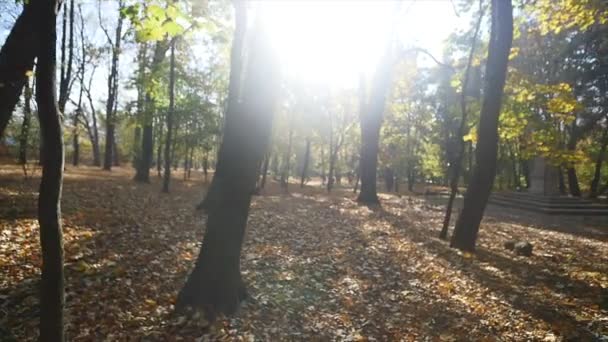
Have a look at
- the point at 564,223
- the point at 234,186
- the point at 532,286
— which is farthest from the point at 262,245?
the point at 564,223

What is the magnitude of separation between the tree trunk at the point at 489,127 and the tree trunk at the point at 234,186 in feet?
19.9

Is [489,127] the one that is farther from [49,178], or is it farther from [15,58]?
[15,58]

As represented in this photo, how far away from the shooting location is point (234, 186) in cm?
523

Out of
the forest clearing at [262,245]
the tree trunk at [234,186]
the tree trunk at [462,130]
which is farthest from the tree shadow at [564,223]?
the tree trunk at [234,186]

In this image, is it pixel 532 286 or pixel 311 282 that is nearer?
pixel 532 286

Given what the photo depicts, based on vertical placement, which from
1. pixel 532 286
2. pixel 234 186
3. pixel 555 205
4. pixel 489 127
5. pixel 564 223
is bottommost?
pixel 532 286

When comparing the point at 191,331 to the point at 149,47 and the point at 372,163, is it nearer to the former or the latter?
the point at 372,163

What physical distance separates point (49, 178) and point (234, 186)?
→ 2.56m

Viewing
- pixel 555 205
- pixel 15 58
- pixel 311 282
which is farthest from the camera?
pixel 555 205

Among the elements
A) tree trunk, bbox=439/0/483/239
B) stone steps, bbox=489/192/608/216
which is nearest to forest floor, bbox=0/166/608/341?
tree trunk, bbox=439/0/483/239

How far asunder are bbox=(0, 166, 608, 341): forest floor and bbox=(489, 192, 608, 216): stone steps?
29.7 feet

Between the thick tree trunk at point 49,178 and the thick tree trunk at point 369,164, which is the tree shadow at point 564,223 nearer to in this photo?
the thick tree trunk at point 369,164

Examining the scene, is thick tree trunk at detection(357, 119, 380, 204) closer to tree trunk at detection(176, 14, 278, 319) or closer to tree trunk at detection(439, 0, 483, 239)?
A: tree trunk at detection(439, 0, 483, 239)

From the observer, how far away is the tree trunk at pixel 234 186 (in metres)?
5.23
